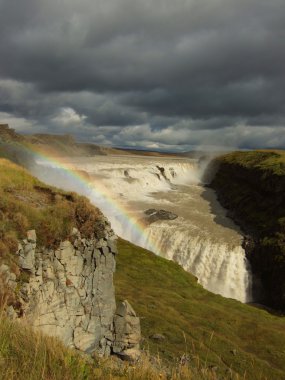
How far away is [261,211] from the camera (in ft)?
252

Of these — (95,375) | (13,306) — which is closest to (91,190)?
(13,306)

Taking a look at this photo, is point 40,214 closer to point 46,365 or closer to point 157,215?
point 46,365

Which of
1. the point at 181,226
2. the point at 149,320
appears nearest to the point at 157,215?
the point at 181,226

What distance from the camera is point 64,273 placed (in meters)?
20.2

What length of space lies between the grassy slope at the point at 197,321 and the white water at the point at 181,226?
821 cm

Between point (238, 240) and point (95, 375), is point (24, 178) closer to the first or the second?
point (95, 375)

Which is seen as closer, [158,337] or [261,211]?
[158,337]

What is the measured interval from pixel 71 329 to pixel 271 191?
67.0 meters

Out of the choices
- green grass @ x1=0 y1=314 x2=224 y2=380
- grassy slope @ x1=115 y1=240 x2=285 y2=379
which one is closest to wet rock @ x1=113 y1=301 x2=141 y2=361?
grassy slope @ x1=115 y1=240 x2=285 y2=379

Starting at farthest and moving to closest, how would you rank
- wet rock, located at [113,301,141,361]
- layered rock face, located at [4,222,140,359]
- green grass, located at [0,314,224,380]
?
1. wet rock, located at [113,301,141,361]
2. layered rock face, located at [4,222,140,359]
3. green grass, located at [0,314,224,380]

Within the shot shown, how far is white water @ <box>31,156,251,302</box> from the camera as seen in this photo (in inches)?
2306

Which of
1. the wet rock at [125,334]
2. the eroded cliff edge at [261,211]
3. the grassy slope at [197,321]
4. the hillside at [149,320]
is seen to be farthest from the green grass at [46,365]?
the eroded cliff edge at [261,211]

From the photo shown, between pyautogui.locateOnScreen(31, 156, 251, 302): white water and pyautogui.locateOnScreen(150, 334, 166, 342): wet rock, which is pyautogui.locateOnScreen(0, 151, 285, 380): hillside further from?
pyautogui.locateOnScreen(31, 156, 251, 302): white water

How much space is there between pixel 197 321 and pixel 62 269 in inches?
833
